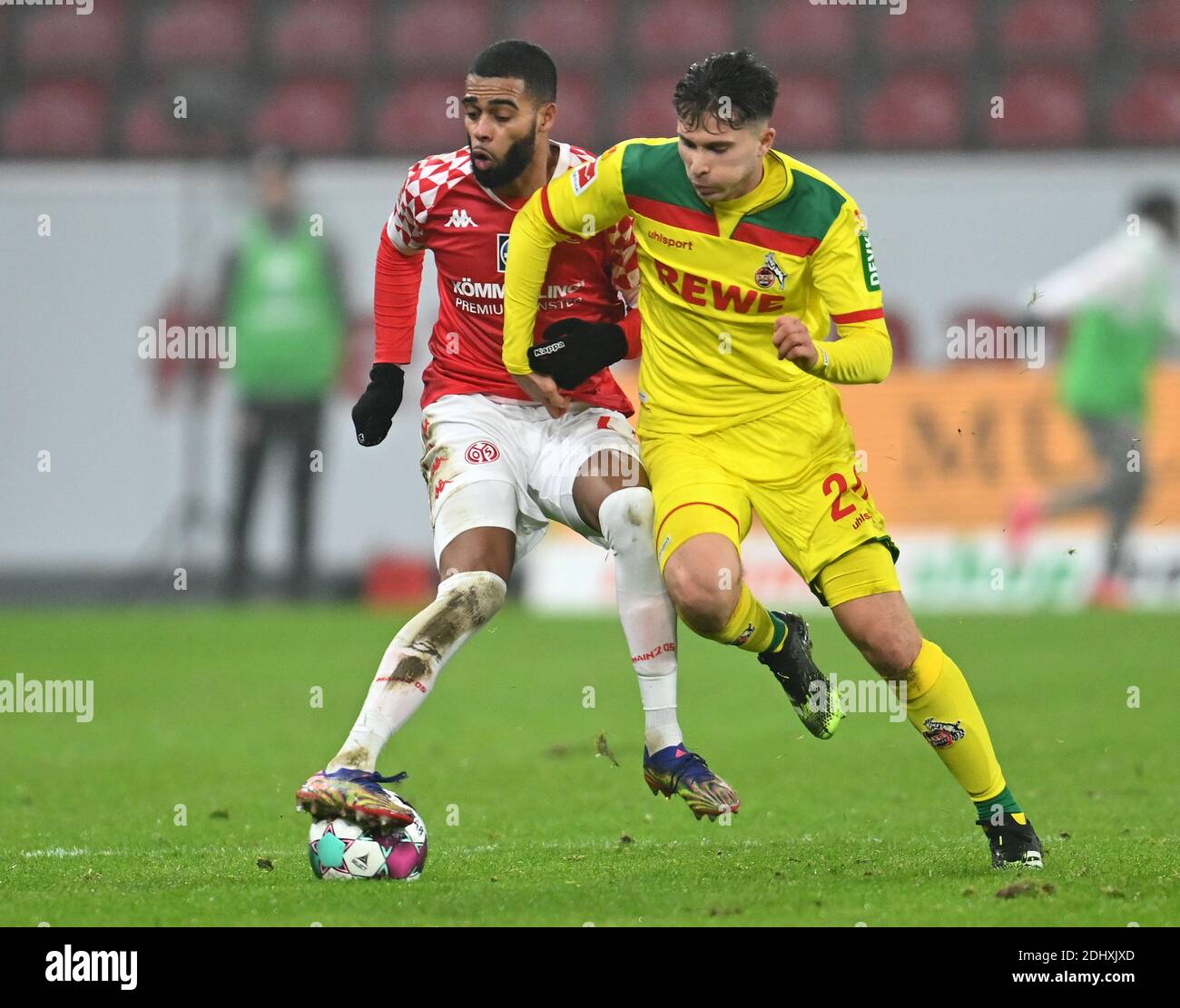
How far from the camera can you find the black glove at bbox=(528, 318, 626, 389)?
19.4 feet

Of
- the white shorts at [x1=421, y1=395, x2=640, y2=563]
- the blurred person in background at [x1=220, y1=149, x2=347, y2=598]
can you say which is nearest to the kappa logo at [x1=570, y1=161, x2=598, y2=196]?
the white shorts at [x1=421, y1=395, x2=640, y2=563]

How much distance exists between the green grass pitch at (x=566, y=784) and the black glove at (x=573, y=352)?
4.81 feet

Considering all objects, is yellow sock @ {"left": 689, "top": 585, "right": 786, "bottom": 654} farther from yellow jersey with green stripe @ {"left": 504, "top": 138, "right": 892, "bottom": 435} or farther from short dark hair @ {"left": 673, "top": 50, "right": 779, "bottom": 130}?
short dark hair @ {"left": 673, "top": 50, "right": 779, "bottom": 130}

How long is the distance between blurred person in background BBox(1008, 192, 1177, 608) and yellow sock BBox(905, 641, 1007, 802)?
8.63 metres

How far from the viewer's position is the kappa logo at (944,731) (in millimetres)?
5574

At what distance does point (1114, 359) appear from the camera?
46.7 feet

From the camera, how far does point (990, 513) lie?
1426cm

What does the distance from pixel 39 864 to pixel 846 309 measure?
289 centimetres

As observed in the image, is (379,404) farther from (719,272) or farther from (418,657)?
(719,272)

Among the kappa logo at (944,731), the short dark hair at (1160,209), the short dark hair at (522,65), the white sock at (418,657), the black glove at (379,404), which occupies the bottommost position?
the kappa logo at (944,731)

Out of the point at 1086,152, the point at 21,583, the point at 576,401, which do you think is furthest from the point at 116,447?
the point at 576,401

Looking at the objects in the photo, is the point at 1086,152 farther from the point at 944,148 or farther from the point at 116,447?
the point at 116,447

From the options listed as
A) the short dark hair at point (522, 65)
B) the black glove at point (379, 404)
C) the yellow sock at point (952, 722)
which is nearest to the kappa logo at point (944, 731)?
the yellow sock at point (952, 722)

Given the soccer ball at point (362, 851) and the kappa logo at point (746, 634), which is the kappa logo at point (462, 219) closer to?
the kappa logo at point (746, 634)
